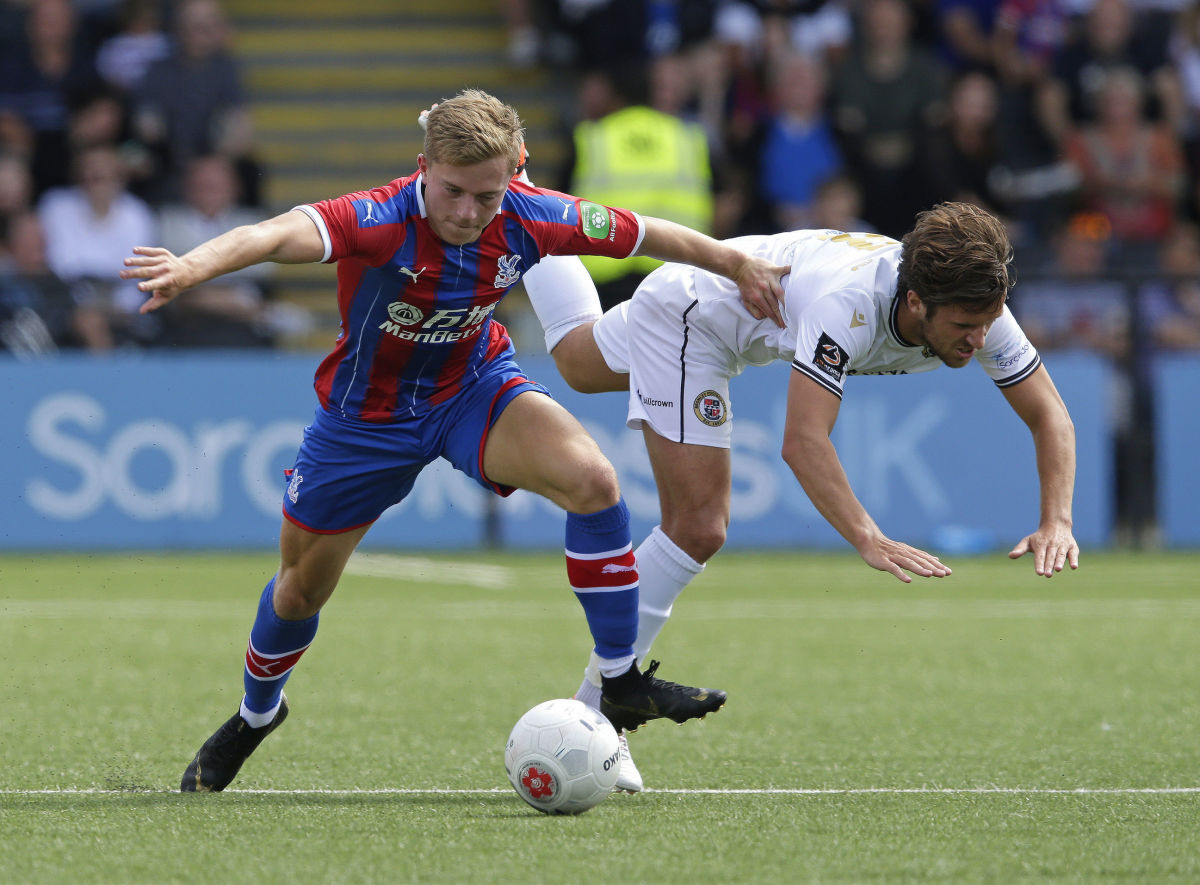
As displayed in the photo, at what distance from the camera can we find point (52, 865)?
3.61 meters

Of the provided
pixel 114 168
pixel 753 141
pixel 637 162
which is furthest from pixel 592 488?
pixel 753 141

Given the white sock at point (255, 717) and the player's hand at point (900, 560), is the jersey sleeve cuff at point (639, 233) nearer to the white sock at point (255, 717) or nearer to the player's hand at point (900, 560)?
the player's hand at point (900, 560)

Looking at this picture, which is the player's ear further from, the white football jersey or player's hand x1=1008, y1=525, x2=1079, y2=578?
player's hand x1=1008, y1=525, x2=1079, y2=578

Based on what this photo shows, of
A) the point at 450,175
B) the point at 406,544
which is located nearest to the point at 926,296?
the point at 450,175

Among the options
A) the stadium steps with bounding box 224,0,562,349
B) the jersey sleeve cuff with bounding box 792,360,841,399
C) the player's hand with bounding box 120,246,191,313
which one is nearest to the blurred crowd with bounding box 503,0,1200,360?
the stadium steps with bounding box 224,0,562,349

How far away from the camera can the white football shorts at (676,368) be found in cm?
521

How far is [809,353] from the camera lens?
14.6ft

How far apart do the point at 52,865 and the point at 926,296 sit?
2.43 m

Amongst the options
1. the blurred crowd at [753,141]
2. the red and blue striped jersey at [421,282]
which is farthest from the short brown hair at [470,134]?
the blurred crowd at [753,141]

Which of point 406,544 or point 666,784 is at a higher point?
point 666,784

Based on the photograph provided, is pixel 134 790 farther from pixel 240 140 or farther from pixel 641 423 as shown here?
pixel 240 140

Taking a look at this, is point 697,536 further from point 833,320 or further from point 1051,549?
point 1051,549

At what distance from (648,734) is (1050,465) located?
1.72 meters

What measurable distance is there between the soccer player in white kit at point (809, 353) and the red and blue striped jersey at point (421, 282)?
1.73ft
